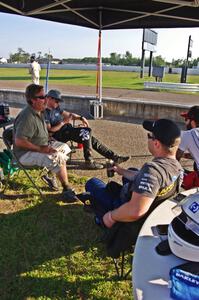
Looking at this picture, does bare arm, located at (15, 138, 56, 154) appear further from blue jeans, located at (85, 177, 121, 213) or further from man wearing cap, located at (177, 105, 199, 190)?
man wearing cap, located at (177, 105, 199, 190)

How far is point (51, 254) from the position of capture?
3.23m

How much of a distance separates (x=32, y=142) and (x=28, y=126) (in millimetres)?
296

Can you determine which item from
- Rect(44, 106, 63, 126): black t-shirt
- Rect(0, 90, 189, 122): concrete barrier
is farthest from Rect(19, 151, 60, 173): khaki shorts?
Rect(0, 90, 189, 122): concrete barrier

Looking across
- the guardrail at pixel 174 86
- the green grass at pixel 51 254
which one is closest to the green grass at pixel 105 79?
the guardrail at pixel 174 86

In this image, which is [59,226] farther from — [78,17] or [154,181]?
[78,17]

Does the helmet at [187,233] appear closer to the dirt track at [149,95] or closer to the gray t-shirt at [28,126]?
the gray t-shirt at [28,126]

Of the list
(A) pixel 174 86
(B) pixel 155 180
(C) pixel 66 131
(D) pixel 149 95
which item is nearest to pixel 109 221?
(B) pixel 155 180

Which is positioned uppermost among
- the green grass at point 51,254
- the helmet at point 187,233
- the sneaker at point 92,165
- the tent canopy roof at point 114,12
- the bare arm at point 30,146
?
the tent canopy roof at point 114,12

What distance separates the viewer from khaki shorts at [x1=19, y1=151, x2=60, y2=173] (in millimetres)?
4204

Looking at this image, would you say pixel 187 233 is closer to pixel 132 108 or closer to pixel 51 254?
pixel 51 254

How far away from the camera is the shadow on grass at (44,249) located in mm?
2775

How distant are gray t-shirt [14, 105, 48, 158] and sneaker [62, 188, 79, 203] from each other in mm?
776

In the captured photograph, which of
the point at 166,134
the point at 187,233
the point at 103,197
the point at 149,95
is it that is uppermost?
the point at 166,134

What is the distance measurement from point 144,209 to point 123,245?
0.40 m
